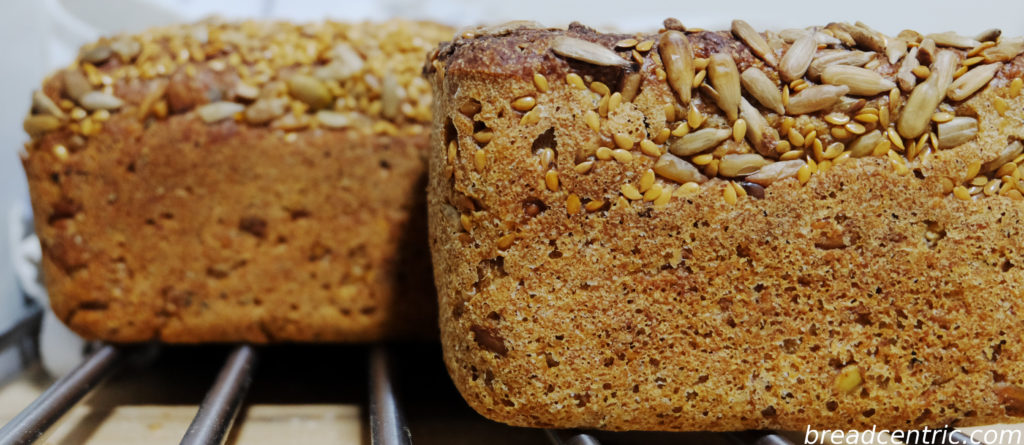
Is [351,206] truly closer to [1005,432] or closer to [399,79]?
[399,79]

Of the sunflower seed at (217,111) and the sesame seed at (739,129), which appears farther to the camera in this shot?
the sunflower seed at (217,111)

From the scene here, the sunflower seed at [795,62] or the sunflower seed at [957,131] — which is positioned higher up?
the sunflower seed at [795,62]

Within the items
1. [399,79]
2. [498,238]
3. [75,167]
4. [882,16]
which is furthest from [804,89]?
[882,16]

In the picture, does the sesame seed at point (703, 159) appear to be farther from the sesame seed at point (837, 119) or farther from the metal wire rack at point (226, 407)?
the metal wire rack at point (226, 407)

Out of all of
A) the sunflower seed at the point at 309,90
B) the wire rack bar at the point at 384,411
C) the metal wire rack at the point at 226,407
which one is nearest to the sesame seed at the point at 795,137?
the metal wire rack at the point at 226,407

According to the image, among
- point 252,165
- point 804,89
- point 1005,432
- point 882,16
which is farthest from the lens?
point 882,16

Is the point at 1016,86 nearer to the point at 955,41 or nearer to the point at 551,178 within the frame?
the point at 955,41

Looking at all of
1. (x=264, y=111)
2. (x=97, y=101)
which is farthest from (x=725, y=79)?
(x=97, y=101)
